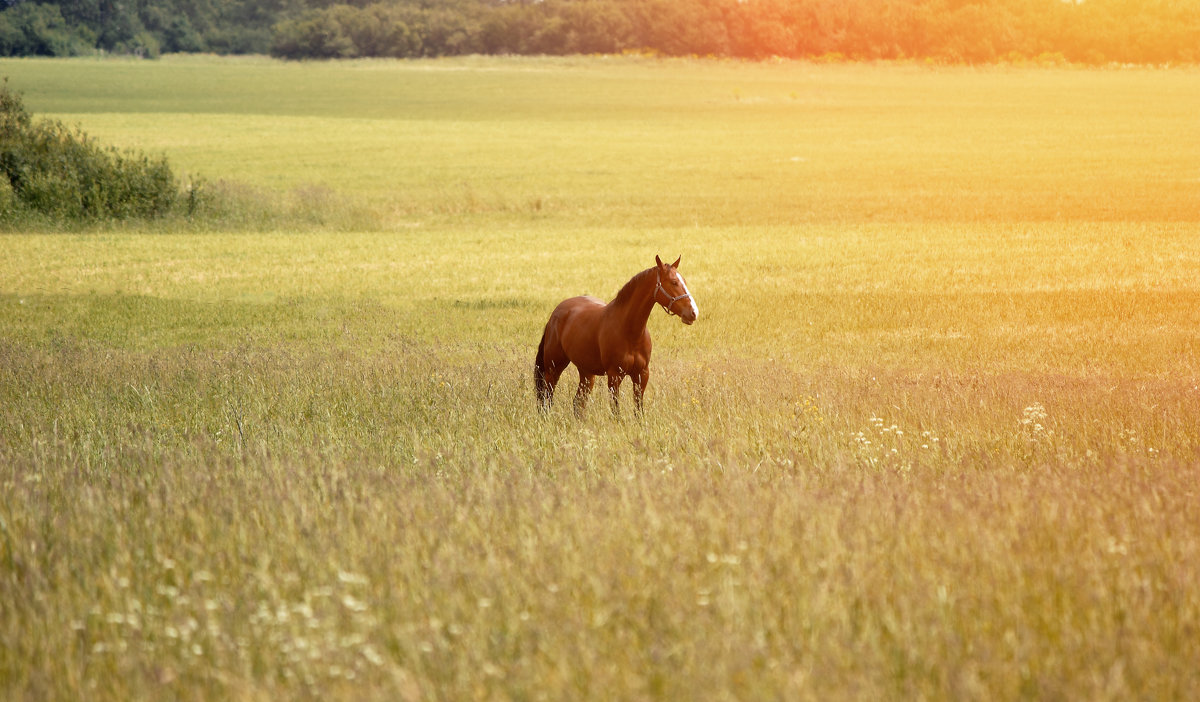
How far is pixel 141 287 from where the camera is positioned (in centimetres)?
2456

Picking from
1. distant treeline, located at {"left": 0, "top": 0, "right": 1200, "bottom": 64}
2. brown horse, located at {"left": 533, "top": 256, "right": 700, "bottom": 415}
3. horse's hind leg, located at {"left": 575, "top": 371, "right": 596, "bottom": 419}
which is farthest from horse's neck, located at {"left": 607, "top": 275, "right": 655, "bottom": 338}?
distant treeline, located at {"left": 0, "top": 0, "right": 1200, "bottom": 64}

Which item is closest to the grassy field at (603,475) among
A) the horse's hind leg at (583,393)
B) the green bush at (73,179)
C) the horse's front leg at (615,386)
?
the horse's front leg at (615,386)

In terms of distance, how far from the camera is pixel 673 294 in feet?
32.3

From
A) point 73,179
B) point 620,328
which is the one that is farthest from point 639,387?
point 73,179

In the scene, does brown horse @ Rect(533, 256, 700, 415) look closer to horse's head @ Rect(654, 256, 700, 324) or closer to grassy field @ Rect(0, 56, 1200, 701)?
horse's head @ Rect(654, 256, 700, 324)

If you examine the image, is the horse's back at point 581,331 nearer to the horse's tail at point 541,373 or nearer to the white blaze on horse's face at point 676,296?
the horse's tail at point 541,373

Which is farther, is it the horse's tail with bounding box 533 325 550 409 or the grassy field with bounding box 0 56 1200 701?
the horse's tail with bounding box 533 325 550 409

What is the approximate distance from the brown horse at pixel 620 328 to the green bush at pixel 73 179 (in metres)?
30.5

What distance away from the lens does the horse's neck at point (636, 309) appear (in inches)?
395

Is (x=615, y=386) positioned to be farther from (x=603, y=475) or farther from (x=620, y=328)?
(x=603, y=475)

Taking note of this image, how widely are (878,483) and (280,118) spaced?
84.1 metres

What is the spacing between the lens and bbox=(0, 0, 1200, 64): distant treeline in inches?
4301

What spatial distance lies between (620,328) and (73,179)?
32.8 metres

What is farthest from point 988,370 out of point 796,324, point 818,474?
point 818,474
